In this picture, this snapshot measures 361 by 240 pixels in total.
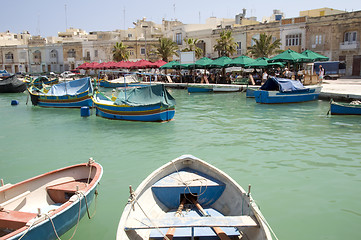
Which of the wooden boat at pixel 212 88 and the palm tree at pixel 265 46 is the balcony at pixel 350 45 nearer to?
the palm tree at pixel 265 46

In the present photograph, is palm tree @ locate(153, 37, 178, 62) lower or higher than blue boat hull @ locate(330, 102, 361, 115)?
higher

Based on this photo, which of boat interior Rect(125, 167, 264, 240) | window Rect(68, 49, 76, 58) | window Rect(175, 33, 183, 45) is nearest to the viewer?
boat interior Rect(125, 167, 264, 240)

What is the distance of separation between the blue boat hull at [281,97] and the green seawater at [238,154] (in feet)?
5.28

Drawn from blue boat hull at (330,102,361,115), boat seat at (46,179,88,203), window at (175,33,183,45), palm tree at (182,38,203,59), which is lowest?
boat seat at (46,179,88,203)

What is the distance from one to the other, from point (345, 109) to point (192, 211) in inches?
607

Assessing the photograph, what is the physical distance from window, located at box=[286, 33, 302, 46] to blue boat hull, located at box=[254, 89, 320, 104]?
19046mm

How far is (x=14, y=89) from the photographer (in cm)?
4503

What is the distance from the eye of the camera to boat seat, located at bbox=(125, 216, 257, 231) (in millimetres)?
5230

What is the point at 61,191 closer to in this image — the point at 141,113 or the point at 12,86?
the point at 141,113

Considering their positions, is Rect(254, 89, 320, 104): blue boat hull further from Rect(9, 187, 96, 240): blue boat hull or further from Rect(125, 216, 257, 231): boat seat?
Rect(125, 216, 257, 231): boat seat

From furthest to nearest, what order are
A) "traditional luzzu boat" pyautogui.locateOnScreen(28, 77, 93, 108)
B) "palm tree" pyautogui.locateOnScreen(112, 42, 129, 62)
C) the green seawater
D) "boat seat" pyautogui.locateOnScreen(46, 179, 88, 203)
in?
"palm tree" pyautogui.locateOnScreen(112, 42, 129, 62)
"traditional luzzu boat" pyautogui.locateOnScreen(28, 77, 93, 108)
the green seawater
"boat seat" pyautogui.locateOnScreen(46, 179, 88, 203)

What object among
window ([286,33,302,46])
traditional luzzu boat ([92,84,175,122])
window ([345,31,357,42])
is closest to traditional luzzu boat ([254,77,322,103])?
traditional luzzu boat ([92,84,175,122])

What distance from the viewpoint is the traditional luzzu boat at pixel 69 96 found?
87.0 ft

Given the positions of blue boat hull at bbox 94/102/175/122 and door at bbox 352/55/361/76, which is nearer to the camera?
blue boat hull at bbox 94/102/175/122
